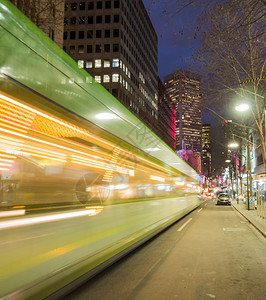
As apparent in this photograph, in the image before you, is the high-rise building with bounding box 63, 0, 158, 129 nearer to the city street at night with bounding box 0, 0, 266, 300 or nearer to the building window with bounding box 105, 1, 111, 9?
the building window with bounding box 105, 1, 111, 9

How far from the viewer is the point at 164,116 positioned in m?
99.6

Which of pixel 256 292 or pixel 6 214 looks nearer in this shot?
pixel 6 214

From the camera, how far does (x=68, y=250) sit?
12.8 ft

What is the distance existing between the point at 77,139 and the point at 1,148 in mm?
1517

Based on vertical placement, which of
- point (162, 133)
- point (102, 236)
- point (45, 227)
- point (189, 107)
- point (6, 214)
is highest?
point (162, 133)

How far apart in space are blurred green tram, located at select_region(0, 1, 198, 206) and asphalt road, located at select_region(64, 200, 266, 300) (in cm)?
146

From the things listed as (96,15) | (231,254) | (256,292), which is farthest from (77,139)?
(96,15)

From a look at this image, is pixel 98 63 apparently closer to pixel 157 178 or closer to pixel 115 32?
pixel 115 32

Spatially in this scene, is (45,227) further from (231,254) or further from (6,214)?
(231,254)

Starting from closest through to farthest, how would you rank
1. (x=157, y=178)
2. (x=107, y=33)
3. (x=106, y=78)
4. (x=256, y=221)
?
(x=157, y=178), (x=256, y=221), (x=106, y=78), (x=107, y=33)

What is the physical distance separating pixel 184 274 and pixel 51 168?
3624 mm

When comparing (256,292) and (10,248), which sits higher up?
(10,248)

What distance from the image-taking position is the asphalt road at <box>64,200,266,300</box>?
4.51m

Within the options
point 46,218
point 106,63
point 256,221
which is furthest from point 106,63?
point 46,218
